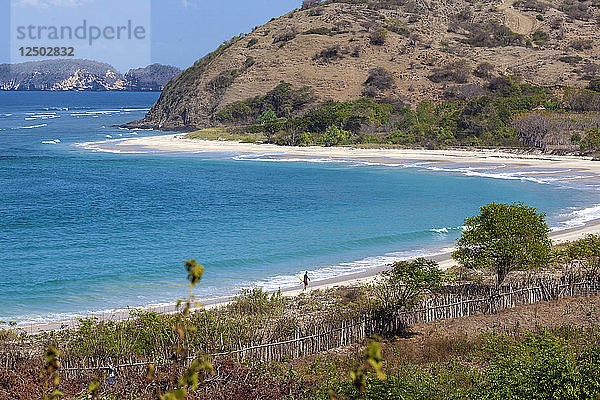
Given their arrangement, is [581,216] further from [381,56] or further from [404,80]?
[381,56]

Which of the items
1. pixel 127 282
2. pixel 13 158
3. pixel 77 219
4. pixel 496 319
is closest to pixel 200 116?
pixel 13 158

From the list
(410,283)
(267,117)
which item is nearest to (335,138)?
(267,117)

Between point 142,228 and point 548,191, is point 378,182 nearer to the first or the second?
point 548,191

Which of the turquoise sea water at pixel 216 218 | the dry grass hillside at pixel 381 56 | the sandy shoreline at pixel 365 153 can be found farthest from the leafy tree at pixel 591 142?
the dry grass hillside at pixel 381 56

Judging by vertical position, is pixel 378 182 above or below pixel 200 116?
below

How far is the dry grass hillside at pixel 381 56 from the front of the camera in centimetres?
10856

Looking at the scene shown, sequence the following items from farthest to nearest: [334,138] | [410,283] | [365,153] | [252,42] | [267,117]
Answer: [252,42]
[267,117]
[334,138]
[365,153]
[410,283]

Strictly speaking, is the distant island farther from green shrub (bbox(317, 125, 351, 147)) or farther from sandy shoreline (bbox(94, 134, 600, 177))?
sandy shoreline (bbox(94, 134, 600, 177))

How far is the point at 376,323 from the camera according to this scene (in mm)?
15898

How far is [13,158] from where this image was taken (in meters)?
69.9

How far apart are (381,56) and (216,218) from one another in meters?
87.2

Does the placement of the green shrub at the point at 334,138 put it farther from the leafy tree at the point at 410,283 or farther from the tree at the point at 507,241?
the leafy tree at the point at 410,283

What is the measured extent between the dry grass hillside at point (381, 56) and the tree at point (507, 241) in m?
83.4

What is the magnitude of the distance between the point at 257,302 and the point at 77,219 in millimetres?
A: 22379
